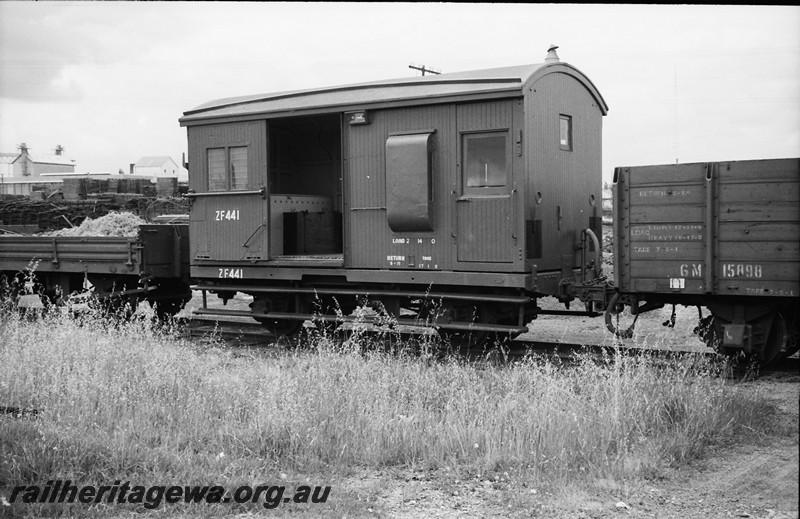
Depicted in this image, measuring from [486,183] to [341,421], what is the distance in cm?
487

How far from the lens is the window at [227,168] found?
12.6 meters

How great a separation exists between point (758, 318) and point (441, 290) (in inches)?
165

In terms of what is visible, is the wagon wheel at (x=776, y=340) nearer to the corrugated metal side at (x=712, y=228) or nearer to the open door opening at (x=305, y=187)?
the corrugated metal side at (x=712, y=228)

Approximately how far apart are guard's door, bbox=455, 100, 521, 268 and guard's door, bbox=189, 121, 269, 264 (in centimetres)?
354

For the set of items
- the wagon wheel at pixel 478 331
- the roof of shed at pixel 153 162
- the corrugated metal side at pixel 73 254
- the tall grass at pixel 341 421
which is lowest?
the tall grass at pixel 341 421

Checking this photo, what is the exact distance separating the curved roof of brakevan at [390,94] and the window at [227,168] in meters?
0.58

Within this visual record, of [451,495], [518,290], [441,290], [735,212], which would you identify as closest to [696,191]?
[735,212]

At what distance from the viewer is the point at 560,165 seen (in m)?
11.1

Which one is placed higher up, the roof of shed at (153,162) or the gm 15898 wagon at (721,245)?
the roof of shed at (153,162)

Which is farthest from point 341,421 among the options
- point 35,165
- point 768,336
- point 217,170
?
point 35,165

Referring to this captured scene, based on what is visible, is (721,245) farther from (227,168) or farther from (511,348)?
(227,168)

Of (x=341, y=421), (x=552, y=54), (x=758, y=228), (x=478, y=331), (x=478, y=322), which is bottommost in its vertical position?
(x=341, y=421)

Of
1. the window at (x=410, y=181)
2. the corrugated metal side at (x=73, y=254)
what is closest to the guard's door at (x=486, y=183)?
the window at (x=410, y=181)

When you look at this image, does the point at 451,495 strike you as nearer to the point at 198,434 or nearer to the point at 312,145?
the point at 198,434
